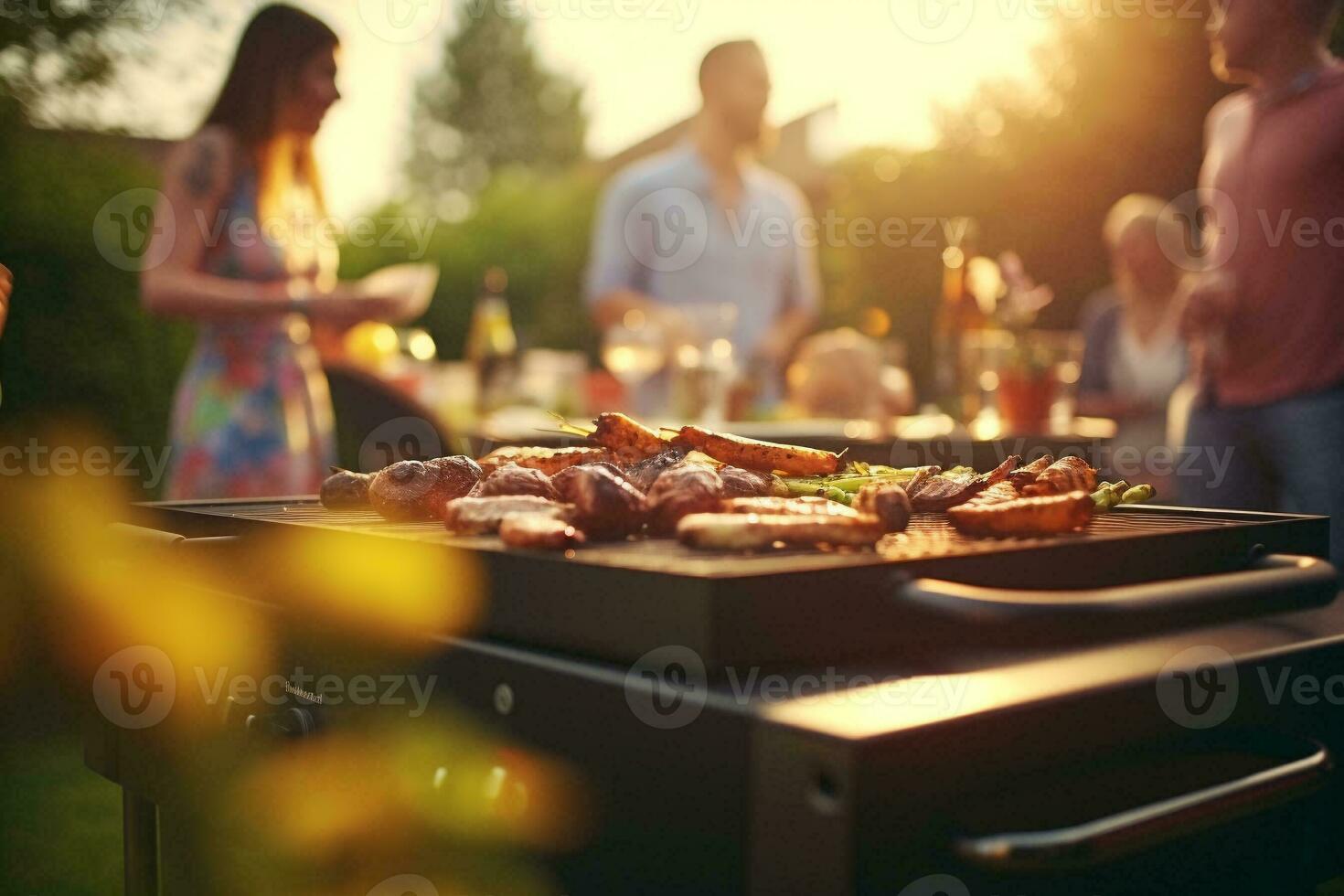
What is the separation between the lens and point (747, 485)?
61.3 inches

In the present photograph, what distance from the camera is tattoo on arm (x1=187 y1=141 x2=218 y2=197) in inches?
140

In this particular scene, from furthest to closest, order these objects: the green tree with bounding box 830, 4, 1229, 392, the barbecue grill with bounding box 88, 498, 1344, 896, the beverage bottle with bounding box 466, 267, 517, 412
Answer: the green tree with bounding box 830, 4, 1229, 392
the beverage bottle with bounding box 466, 267, 517, 412
the barbecue grill with bounding box 88, 498, 1344, 896

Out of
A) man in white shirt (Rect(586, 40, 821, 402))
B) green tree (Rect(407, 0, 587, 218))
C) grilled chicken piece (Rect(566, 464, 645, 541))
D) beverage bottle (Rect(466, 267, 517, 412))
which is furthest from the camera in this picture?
green tree (Rect(407, 0, 587, 218))

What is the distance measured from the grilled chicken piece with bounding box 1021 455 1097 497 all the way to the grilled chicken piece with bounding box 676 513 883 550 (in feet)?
1.35

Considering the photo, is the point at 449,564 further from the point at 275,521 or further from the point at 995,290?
the point at 995,290

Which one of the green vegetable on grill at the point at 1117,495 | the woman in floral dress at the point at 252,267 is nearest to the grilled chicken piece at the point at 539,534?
the green vegetable on grill at the point at 1117,495

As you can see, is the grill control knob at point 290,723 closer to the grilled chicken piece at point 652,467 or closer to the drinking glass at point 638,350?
the grilled chicken piece at point 652,467

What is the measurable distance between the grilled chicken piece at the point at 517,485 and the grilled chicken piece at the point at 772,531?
0.31 metres

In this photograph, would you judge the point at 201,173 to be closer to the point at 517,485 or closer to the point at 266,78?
the point at 266,78

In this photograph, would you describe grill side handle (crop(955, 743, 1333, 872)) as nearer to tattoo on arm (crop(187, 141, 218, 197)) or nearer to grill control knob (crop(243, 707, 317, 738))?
grill control knob (crop(243, 707, 317, 738))

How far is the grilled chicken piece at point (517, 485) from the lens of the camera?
1.48 metres

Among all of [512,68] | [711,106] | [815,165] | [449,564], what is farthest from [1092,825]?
[512,68]

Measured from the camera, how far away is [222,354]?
378 cm

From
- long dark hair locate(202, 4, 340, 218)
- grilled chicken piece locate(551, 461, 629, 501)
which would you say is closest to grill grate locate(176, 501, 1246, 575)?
grilled chicken piece locate(551, 461, 629, 501)
